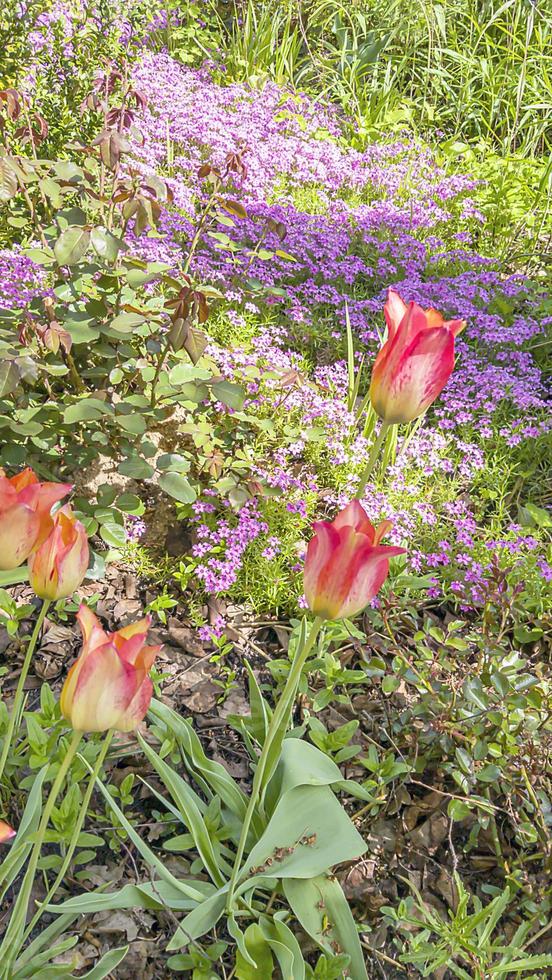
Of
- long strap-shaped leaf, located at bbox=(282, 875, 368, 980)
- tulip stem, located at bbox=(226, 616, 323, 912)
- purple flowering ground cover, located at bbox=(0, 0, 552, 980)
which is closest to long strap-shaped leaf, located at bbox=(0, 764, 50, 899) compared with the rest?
purple flowering ground cover, located at bbox=(0, 0, 552, 980)

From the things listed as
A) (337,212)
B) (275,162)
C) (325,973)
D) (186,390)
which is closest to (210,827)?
(325,973)

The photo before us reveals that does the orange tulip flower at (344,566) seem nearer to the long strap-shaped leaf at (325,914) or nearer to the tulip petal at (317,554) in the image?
the tulip petal at (317,554)

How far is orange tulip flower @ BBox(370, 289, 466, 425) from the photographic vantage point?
94 centimetres

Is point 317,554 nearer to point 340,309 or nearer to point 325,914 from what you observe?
point 325,914

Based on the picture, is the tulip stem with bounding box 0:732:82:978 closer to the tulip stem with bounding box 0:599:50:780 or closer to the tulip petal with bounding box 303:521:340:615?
the tulip stem with bounding box 0:599:50:780

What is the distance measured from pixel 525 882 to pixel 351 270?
228cm

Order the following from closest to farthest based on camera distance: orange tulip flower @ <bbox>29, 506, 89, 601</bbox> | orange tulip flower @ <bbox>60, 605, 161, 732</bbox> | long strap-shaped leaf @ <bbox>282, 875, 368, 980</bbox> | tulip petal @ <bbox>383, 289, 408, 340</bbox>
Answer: orange tulip flower @ <bbox>60, 605, 161, 732</bbox> < orange tulip flower @ <bbox>29, 506, 89, 601</bbox> < tulip petal @ <bbox>383, 289, 408, 340</bbox> < long strap-shaped leaf @ <bbox>282, 875, 368, 980</bbox>

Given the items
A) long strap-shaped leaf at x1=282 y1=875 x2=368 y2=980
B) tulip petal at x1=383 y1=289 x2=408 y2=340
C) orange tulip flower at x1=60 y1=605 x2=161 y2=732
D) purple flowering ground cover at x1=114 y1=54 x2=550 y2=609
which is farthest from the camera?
purple flowering ground cover at x1=114 y1=54 x2=550 y2=609

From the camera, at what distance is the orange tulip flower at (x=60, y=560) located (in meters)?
0.86

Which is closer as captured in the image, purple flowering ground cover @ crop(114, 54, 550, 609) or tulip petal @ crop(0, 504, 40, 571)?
tulip petal @ crop(0, 504, 40, 571)

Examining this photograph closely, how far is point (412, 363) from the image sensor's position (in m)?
0.95

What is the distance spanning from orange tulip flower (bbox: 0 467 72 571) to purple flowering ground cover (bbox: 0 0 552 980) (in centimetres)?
25

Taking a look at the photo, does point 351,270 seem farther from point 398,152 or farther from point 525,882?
point 525,882

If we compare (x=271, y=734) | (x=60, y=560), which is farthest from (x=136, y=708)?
(x=271, y=734)
